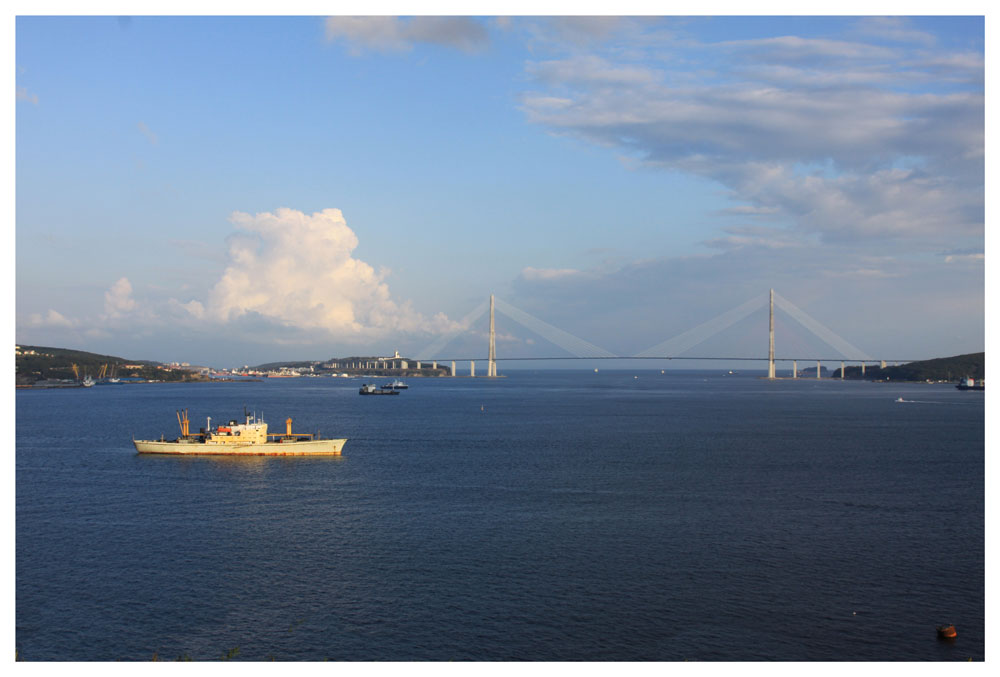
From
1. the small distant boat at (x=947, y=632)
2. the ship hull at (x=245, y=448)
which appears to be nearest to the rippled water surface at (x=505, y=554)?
the small distant boat at (x=947, y=632)

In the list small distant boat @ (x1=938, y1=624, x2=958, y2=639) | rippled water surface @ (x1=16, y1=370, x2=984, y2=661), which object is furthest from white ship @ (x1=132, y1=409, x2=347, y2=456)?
small distant boat @ (x1=938, y1=624, x2=958, y2=639)

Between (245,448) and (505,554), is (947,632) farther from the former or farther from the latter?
(245,448)

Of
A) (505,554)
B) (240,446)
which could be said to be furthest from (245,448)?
(505,554)
